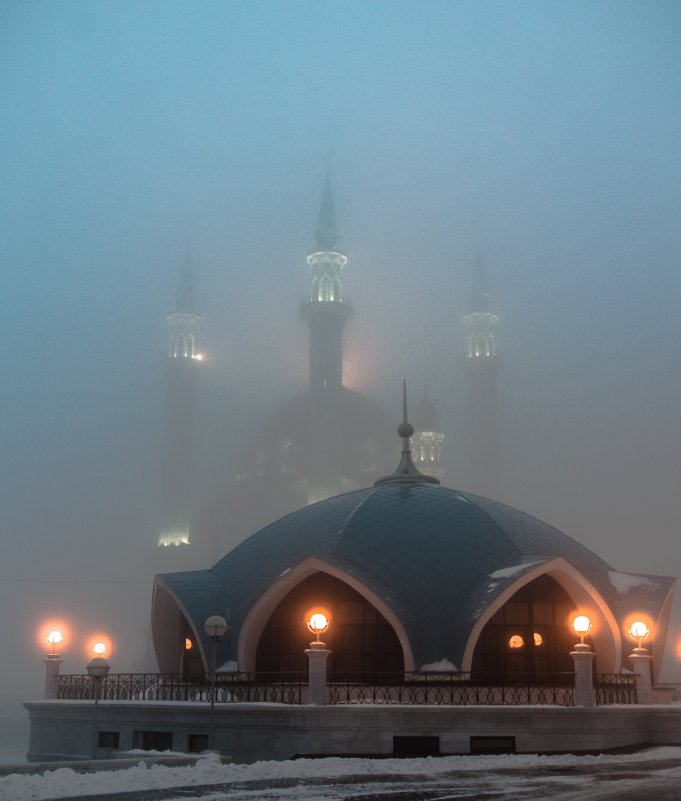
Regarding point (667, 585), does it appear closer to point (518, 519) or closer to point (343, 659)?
point (518, 519)

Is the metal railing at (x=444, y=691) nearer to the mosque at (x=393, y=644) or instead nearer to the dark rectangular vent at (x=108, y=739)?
the mosque at (x=393, y=644)

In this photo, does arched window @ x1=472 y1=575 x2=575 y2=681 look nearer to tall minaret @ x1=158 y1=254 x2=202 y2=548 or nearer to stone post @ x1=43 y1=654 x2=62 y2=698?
stone post @ x1=43 y1=654 x2=62 y2=698

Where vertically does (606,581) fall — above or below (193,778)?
above

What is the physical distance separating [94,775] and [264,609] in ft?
47.5

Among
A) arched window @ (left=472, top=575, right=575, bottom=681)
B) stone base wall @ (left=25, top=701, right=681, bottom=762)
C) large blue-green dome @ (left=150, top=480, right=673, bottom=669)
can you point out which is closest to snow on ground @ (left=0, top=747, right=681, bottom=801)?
stone base wall @ (left=25, top=701, right=681, bottom=762)

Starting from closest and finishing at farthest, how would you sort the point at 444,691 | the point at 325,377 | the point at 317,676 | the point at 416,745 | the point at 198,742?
the point at 416,745, the point at 317,676, the point at 198,742, the point at 444,691, the point at 325,377

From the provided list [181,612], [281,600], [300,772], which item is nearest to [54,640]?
[181,612]

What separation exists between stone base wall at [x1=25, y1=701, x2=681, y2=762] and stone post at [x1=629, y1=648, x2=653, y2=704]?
5.81 ft

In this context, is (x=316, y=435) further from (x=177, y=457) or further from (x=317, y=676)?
(x=317, y=676)

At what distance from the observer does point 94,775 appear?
16.1m

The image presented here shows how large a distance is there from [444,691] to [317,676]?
4.23 m

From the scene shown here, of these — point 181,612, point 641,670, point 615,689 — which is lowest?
point 615,689

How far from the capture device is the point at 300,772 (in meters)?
17.8

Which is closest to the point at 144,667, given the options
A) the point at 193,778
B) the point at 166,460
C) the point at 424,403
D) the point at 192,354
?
the point at 166,460
